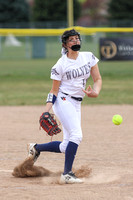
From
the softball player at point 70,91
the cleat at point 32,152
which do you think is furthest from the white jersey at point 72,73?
the cleat at point 32,152

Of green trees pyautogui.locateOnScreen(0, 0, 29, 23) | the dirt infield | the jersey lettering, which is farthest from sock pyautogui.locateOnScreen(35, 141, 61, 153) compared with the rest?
green trees pyautogui.locateOnScreen(0, 0, 29, 23)

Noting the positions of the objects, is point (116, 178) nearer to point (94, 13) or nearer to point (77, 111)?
point (77, 111)

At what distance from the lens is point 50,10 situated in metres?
44.8

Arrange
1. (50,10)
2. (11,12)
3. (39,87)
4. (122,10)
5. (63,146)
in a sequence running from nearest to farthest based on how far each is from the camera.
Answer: (63,146)
(39,87)
(122,10)
(50,10)
(11,12)

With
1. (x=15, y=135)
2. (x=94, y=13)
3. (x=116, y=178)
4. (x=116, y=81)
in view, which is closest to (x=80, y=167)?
(x=116, y=178)

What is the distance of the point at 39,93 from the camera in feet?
43.2

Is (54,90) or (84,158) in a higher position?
(54,90)

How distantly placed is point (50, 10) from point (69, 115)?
4107 cm

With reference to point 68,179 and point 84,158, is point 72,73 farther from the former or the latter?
point 84,158

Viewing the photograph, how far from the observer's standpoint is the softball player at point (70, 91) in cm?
487

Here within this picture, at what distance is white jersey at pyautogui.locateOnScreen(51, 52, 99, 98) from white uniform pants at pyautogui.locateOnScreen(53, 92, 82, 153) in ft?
0.31

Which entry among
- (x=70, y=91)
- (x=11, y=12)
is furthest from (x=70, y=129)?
(x=11, y=12)

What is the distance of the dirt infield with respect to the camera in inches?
173

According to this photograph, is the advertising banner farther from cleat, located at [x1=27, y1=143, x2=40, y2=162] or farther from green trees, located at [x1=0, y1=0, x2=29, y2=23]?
green trees, located at [x1=0, y1=0, x2=29, y2=23]
